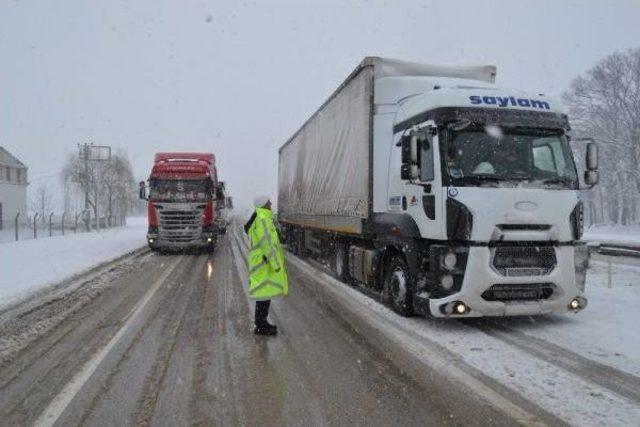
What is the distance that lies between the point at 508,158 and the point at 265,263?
3.41 m

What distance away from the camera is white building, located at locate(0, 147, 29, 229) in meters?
54.1

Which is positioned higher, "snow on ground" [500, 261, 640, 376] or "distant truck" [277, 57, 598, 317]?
"distant truck" [277, 57, 598, 317]

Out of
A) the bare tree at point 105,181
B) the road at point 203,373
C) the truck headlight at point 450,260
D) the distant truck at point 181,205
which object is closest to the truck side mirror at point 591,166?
the truck headlight at point 450,260

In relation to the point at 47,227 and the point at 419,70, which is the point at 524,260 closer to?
the point at 419,70

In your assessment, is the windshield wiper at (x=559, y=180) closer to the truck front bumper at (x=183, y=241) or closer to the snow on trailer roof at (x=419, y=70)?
the snow on trailer roof at (x=419, y=70)

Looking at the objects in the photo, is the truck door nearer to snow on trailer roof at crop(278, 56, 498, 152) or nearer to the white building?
snow on trailer roof at crop(278, 56, 498, 152)

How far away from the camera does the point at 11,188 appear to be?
5631cm

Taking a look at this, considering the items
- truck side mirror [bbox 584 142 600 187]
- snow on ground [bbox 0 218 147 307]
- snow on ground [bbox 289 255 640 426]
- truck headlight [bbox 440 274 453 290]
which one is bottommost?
snow on ground [bbox 289 255 640 426]

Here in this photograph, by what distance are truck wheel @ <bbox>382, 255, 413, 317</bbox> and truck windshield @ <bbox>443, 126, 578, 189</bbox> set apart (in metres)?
1.73

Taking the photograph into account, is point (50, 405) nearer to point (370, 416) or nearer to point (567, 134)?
point (370, 416)

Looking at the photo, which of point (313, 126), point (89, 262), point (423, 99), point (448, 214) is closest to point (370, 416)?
point (448, 214)

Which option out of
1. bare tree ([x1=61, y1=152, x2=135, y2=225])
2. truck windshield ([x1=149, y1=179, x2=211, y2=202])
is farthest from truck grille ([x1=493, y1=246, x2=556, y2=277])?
bare tree ([x1=61, y1=152, x2=135, y2=225])

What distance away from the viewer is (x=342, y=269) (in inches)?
474

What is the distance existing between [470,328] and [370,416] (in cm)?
348
